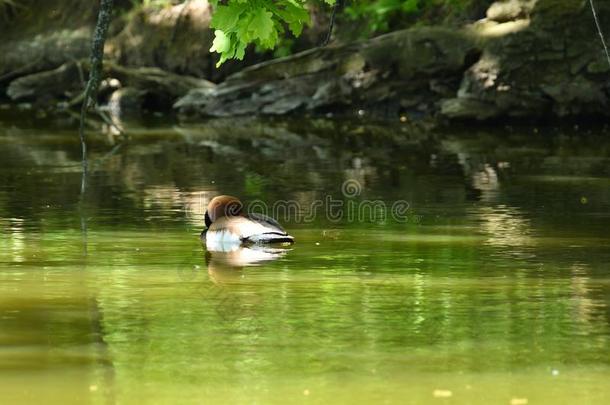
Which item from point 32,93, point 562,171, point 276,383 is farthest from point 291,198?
point 32,93

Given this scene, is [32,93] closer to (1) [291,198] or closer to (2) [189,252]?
(1) [291,198]

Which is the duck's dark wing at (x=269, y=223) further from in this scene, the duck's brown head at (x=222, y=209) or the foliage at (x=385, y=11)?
the foliage at (x=385, y=11)

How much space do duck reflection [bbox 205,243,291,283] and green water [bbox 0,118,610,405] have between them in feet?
0.14

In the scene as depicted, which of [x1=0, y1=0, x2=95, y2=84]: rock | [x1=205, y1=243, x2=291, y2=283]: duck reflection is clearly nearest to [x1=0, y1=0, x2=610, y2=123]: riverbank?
[x1=0, y1=0, x2=95, y2=84]: rock

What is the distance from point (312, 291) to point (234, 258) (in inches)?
66.2

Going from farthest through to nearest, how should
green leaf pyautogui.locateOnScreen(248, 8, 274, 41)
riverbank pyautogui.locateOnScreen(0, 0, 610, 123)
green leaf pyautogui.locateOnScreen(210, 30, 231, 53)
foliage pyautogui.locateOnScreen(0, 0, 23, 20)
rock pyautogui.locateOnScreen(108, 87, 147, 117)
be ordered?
foliage pyautogui.locateOnScreen(0, 0, 23, 20) < rock pyautogui.locateOnScreen(108, 87, 147, 117) < riverbank pyautogui.locateOnScreen(0, 0, 610, 123) < green leaf pyautogui.locateOnScreen(210, 30, 231, 53) < green leaf pyautogui.locateOnScreen(248, 8, 274, 41)

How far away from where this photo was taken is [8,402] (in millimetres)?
6371

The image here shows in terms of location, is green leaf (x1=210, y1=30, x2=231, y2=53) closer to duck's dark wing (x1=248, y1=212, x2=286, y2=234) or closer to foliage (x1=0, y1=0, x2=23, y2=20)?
duck's dark wing (x1=248, y1=212, x2=286, y2=234)

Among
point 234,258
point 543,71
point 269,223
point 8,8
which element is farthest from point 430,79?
point 234,258

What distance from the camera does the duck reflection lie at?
999 centimetres

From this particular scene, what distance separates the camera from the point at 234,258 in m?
10.8

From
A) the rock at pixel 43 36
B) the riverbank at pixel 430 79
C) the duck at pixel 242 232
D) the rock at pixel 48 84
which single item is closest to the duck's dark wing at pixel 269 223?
the duck at pixel 242 232

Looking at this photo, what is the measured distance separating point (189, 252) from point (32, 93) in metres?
22.3

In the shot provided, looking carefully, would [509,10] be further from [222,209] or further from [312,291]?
[312,291]
